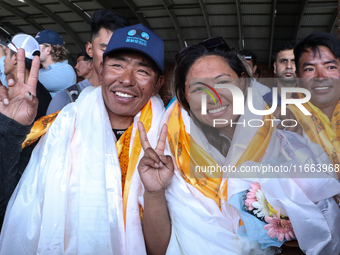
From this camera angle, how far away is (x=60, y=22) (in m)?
14.0

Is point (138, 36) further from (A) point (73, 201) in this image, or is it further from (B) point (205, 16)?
(B) point (205, 16)

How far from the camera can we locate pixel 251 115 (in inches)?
73.5

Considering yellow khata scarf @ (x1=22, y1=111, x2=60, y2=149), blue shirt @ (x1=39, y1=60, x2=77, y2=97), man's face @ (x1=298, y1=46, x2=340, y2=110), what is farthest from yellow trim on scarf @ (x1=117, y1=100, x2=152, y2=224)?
blue shirt @ (x1=39, y1=60, x2=77, y2=97)

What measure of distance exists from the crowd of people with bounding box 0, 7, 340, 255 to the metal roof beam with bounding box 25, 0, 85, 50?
12936 mm

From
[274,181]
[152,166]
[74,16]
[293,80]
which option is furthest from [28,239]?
[74,16]

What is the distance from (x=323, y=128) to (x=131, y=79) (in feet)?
4.48

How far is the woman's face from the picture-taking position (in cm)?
188

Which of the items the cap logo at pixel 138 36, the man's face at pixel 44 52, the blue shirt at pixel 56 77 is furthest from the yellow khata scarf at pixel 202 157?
the man's face at pixel 44 52

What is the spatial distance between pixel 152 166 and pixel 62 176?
539 mm

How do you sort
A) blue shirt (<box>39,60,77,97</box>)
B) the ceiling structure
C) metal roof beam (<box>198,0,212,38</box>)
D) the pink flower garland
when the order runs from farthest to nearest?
the ceiling structure, metal roof beam (<box>198,0,212,38</box>), blue shirt (<box>39,60,77,97</box>), the pink flower garland

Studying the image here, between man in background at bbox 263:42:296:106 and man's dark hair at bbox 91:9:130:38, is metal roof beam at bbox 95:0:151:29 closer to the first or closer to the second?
man in background at bbox 263:42:296:106

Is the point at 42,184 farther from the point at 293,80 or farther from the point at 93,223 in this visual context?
the point at 293,80

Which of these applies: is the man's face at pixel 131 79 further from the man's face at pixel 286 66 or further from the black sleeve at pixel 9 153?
the man's face at pixel 286 66

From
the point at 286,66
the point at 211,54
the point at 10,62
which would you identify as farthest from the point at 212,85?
the point at 286,66
